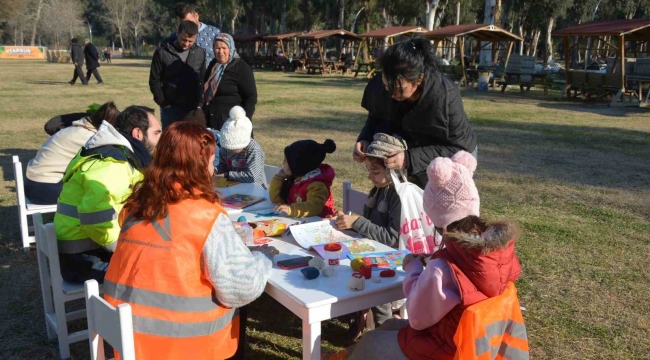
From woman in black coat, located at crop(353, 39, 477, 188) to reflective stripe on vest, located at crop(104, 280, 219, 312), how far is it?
1.44m

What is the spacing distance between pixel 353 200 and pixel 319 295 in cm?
172

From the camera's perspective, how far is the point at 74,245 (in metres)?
3.15

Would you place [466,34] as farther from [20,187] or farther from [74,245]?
[74,245]

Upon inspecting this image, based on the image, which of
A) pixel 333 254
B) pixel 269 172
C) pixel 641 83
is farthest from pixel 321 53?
pixel 333 254

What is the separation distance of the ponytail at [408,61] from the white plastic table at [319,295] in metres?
1.09

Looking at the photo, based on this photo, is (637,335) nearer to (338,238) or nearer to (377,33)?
(338,238)

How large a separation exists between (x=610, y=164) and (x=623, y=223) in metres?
3.26

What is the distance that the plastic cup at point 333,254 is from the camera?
259cm

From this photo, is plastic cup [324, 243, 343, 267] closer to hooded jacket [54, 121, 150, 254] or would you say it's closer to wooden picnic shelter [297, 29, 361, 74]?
hooded jacket [54, 121, 150, 254]

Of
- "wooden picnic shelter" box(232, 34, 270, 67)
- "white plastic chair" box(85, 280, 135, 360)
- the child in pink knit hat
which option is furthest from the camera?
"wooden picnic shelter" box(232, 34, 270, 67)

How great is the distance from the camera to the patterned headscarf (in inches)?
216

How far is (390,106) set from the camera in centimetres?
343

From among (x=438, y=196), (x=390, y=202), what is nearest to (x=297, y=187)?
(x=390, y=202)

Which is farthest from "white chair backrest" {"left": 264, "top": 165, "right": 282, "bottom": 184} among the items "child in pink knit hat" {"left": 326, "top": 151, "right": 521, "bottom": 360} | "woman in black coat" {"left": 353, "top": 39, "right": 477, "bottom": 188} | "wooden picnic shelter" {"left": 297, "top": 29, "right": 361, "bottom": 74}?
"wooden picnic shelter" {"left": 297, "top": 29, "right": 361, "bottom": 74}
